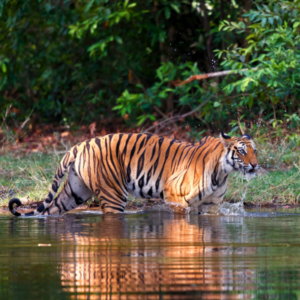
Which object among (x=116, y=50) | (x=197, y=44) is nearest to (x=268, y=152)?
(x=197, y=44)

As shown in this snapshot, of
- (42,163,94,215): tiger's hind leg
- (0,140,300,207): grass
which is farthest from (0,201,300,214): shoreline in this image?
(42,163,94,215): tiger's hind leg

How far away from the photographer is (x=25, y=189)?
893cm

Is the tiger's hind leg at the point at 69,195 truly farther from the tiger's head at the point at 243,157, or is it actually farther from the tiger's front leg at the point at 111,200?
the tiger's head at the point at 243,157

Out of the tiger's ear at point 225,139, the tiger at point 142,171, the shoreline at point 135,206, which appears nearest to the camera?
the tiger at point 142,171

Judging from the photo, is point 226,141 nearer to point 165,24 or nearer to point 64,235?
point 64,235

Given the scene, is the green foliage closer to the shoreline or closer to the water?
the shoreline

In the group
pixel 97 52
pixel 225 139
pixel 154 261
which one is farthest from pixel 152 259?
pixel 97 52

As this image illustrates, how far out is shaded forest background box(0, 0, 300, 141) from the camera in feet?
36.0

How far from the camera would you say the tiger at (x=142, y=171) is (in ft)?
24.0

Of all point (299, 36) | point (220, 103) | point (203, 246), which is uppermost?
point (299, 36)

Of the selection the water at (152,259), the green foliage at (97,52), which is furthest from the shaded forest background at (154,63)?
the water at (152,259)

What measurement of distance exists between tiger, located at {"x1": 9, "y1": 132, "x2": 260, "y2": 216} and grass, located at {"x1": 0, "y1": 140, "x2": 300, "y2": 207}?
88 cm

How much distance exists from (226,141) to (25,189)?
3068 millimetres

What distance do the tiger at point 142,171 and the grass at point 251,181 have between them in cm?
88
